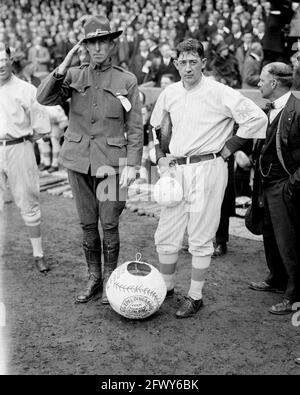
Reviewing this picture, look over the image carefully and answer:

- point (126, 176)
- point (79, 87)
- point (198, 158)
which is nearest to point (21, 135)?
point (79, 87)

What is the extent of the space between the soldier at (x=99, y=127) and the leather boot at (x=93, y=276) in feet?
0.30

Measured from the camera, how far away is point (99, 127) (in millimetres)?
4355

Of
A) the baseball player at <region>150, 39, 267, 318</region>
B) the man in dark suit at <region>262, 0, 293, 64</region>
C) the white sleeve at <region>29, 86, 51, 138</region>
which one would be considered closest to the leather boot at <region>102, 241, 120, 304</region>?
the baseball player at <region>150, 39, 267, 318</region>

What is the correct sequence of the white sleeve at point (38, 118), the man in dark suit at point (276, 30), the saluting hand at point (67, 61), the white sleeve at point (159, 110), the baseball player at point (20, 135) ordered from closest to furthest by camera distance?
the saluting hand at point (67, 61)
the white sleeve at point (159, 110)
the baseball player at point (20, 135)
the white sleeve at point (38, 118)
the man in dark suit at point (276, 30)

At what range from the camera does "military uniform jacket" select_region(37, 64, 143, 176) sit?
14.2 ft

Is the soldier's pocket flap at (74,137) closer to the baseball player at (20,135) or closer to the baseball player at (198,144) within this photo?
the baseball player at (198,144)

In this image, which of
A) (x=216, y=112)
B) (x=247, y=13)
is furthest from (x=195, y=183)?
(x=247, y=13)

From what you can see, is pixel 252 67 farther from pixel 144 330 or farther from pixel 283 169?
pixel 144 330

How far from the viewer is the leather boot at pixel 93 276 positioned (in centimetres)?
465

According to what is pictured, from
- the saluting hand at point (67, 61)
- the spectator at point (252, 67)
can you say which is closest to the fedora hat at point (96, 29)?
the saluting hand at point (67, 61)

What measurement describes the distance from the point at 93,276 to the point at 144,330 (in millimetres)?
858

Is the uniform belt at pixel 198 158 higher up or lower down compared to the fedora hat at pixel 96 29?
lower down
